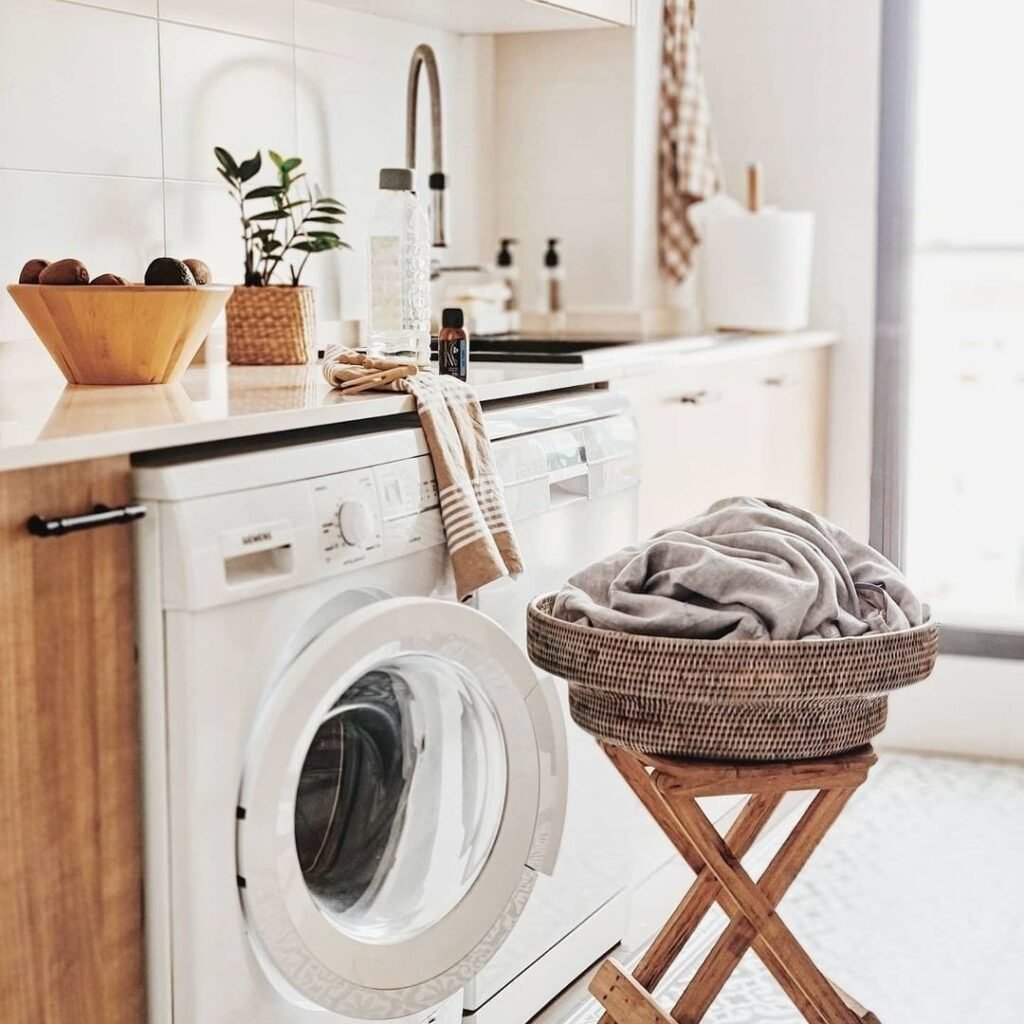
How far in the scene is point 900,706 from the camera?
11.9ft

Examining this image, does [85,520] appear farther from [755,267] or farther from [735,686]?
[755,267]

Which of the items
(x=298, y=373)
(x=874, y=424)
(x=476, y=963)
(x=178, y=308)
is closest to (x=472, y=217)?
(x=874, y=424)

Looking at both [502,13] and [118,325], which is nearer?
[118,325]

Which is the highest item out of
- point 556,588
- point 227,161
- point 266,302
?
point 227,161

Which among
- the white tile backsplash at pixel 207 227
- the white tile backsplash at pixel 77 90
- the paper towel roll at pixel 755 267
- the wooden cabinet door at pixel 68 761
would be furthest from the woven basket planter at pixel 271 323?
the paper towel roll at pixel 755 267

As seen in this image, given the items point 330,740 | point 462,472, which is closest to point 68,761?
point 330,740

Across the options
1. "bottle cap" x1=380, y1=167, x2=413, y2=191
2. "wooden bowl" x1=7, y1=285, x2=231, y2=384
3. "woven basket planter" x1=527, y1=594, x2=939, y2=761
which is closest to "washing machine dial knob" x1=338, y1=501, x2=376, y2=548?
"woven basket planter" x1=527, y1=594, x2=939, y2=761

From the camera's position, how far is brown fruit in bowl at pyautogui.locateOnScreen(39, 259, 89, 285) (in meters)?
1.82

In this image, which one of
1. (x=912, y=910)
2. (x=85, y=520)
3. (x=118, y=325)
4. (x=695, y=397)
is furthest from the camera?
(x=695, y=397)

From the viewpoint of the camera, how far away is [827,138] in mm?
3645

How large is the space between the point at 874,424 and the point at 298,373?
191cm

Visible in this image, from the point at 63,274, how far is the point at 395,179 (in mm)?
593

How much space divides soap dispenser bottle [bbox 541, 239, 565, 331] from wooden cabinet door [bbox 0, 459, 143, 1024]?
203cm

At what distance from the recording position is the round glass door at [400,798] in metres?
1.77
